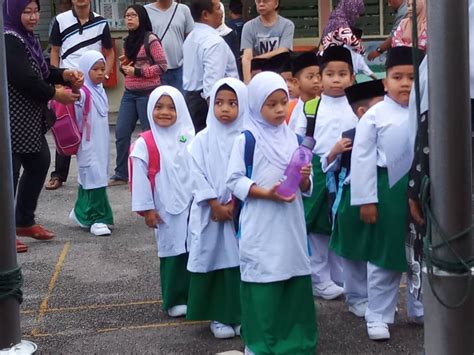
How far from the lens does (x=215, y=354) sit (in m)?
4.85

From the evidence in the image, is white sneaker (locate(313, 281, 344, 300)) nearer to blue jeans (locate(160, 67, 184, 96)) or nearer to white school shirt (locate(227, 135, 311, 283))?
white school shirt (locate(227, 135, 311, 283))

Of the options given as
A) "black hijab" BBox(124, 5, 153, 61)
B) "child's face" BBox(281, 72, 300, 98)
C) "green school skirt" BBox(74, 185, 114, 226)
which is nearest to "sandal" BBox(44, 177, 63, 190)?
"black hijab" BBox(124, 5, 153, 61)

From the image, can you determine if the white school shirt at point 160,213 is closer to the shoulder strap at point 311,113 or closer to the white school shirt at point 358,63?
the shoulder strap at point 311,113

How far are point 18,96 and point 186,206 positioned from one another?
2009mm

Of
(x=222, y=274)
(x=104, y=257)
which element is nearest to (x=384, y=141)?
(x=222, y=274)

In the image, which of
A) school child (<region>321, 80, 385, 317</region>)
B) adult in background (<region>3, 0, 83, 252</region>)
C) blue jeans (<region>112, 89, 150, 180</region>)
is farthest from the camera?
blue jeans (<region>112, 89, 150, 180</region>)

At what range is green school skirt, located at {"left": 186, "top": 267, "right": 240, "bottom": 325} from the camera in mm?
5082

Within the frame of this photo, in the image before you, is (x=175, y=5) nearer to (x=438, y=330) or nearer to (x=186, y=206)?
(x=186, y=206)

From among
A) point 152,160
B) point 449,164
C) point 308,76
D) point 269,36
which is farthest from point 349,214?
point 269,36

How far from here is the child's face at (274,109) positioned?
4688 mm

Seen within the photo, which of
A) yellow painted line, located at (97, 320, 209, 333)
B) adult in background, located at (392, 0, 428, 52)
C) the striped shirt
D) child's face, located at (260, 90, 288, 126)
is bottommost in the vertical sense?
yellow painted line, located at (97, 320, 209, 333)

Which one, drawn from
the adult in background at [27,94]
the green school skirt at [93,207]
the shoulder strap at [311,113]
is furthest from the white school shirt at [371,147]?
the green school skirt at [93,207]

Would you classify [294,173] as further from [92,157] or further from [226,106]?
[92,157]

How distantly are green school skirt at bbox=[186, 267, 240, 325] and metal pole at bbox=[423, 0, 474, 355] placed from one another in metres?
1.77
